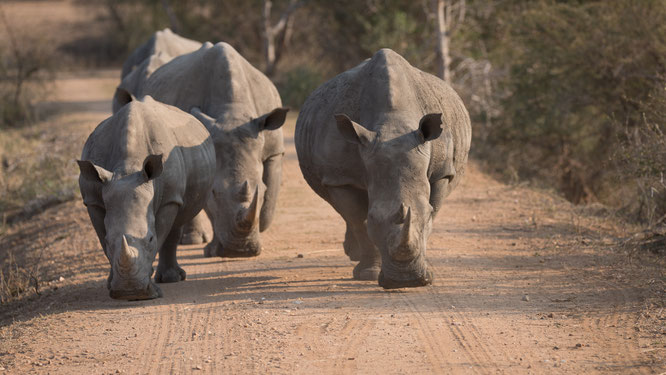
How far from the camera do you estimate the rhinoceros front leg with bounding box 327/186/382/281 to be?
799cm

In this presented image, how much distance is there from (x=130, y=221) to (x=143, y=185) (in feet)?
1.12

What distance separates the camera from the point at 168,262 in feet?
28.6

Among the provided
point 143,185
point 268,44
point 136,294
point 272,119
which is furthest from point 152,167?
point 268,44

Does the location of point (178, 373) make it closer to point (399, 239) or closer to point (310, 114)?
point (399, 239)

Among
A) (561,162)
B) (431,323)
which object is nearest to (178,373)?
(431,323)

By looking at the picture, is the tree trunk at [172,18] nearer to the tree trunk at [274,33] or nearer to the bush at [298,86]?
the tree trunk at [274,33]

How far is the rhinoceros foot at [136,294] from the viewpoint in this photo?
7.42m

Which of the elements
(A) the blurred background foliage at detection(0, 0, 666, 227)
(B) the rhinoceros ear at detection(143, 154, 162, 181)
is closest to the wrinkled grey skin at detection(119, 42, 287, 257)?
(B) the rhinoceros ear at detection(143, 154, 162, 181)

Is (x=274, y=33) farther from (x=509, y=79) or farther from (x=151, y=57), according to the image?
(x=151, y=57)

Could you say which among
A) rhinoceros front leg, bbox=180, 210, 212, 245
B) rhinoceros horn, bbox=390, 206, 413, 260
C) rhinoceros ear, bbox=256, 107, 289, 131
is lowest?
rhinoceros front leg, bbox=180, 210, 212, 245

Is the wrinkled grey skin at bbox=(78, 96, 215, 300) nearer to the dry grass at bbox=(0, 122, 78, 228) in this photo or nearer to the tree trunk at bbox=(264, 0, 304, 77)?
the dry grass at bbox=(0, 122, 78, 228)

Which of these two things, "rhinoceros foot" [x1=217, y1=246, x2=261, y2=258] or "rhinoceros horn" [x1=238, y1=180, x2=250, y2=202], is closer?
"rhinoceros horn" [x1=238, y1=180, x2=250, y2=202]

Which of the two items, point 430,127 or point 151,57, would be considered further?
point 151,57

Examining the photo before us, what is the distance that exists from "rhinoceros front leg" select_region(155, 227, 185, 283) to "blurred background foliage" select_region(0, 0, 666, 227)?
4.60 metres
